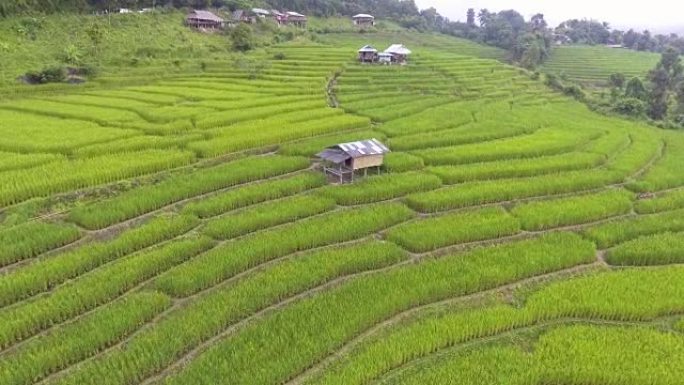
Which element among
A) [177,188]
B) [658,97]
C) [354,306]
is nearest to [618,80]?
[658,97]

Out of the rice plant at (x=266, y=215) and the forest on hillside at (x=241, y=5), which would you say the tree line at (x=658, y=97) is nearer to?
the rice plant at (x=266, y=215)

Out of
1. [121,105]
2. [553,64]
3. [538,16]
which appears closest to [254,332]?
[121,105]

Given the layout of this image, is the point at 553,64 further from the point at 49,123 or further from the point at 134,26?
the point at 49,123

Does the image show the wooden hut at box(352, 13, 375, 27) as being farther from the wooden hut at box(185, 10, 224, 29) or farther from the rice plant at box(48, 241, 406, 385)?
the rice plant at box(48, 241, 406, 385)

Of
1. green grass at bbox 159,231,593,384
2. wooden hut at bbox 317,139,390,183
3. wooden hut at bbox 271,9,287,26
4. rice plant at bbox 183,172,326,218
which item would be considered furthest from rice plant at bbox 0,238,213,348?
wooden hut at bbox 271,9,287,26

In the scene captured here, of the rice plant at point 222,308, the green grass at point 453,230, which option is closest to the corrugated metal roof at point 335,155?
the green grass at point 453,230
